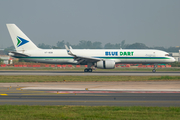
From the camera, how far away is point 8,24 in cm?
4575

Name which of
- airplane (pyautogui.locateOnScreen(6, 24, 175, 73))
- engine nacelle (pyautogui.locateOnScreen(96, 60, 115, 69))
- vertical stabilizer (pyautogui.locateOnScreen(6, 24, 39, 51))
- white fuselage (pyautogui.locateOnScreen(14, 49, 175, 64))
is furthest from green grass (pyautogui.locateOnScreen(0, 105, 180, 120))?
vertical stabilizer (pyautogui.locateOnScreen(6, 24, 39, 51))

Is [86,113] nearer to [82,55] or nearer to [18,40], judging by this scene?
[82,55]

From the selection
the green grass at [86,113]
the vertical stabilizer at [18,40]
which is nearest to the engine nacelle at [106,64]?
the vertical stabilizer at [18,40]

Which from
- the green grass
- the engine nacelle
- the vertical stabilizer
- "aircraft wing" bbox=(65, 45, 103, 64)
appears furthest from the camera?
the vertical stabilizer

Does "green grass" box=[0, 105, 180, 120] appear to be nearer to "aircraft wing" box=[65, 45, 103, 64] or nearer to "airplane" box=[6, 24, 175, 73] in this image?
"aircraft wing" box=[65, 45, 103, 64]

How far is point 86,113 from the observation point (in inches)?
435

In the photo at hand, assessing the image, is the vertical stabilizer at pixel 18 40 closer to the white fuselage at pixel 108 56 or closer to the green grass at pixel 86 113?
the white fuselage at pixel 108 56

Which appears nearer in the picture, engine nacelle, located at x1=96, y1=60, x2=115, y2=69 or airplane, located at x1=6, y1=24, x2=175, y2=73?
engine nacelle, located at x1=96, y1=60, x2=115, y2=69

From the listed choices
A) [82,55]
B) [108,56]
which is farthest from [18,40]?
[108,56]

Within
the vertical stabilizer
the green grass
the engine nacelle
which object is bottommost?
the green grass

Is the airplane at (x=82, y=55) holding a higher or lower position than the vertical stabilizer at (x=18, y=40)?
lower

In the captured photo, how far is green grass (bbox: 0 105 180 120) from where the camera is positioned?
10.3 metres

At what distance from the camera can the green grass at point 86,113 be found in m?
10.3

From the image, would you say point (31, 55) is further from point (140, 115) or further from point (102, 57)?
point (140, 115)
